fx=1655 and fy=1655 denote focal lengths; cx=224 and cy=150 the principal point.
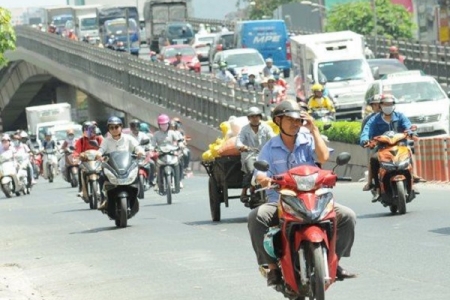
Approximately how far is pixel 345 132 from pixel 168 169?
769cm

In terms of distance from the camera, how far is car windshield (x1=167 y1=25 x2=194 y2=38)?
317 ft

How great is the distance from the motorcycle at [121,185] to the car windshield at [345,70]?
2451 cm

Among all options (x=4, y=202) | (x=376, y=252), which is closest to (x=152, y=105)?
(x=4, y=202)

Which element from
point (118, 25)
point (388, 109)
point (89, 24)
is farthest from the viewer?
point (89, 24)

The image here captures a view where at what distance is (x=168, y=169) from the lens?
28.9 metres

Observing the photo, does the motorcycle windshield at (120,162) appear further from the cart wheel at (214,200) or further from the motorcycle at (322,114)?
the motorcycle at (322,114)

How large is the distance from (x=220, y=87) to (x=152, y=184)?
16.3 meters

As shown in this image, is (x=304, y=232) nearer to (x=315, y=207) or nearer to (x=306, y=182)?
(x=315, y=207)

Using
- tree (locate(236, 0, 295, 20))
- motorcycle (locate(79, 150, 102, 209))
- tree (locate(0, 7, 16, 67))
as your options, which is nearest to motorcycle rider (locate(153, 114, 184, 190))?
motorcycle (locate(79, 150, 102, 209))

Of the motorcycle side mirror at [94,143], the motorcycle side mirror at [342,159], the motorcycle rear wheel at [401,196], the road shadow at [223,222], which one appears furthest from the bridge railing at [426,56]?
the motorcycle side mirror at [342,159]

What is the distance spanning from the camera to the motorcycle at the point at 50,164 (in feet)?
174

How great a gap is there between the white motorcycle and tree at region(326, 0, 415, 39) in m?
54.8

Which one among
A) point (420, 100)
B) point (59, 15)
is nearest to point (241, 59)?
point (420, 100)

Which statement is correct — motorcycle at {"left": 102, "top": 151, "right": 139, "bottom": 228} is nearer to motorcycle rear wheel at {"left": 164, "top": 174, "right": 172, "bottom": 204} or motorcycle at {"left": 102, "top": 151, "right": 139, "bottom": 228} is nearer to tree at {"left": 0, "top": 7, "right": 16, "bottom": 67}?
motorcycle rear wheel at {"left": 164, "top": 174, "right": 172, "bottom": 204}
